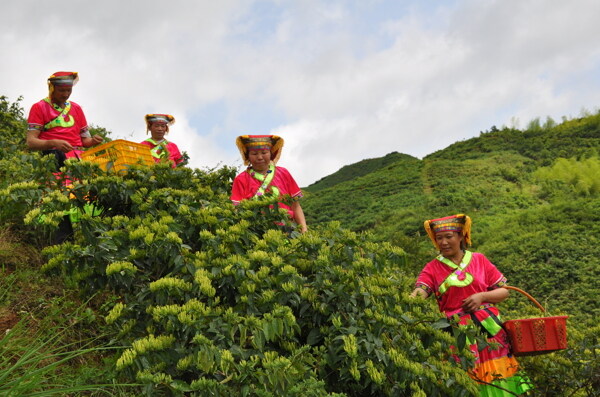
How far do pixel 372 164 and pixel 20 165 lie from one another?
2192 centimetres

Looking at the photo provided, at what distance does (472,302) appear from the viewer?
3.35m

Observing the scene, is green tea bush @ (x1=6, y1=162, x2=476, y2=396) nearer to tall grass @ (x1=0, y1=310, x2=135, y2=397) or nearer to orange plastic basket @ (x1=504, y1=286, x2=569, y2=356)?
tall grass @ (x1=0, y1=310, x2=135, y2=397)

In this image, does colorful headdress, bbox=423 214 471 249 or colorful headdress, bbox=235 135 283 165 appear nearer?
colorful headdress, bbox=423 214 471 249

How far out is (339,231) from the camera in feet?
11.0

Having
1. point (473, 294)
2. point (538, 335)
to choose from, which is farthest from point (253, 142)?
point (538, 335)

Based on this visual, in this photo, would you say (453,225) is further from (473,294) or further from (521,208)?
(521,208)

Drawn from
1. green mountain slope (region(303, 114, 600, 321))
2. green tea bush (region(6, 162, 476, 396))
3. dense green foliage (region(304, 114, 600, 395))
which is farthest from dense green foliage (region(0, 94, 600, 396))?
green mountain slope (region(303, 114, 600, 321))

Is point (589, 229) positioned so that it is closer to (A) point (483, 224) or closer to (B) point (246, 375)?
(A) point (483, 224)

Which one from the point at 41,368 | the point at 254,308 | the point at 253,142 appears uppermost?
the point at 253,142

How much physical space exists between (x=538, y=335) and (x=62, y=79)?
4.17 m

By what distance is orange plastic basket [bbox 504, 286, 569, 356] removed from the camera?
10.4ft

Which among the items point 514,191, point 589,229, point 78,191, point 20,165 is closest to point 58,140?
point 78,191

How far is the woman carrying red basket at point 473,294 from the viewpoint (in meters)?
3.32

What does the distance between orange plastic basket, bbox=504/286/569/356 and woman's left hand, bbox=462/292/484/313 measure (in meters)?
0.22
